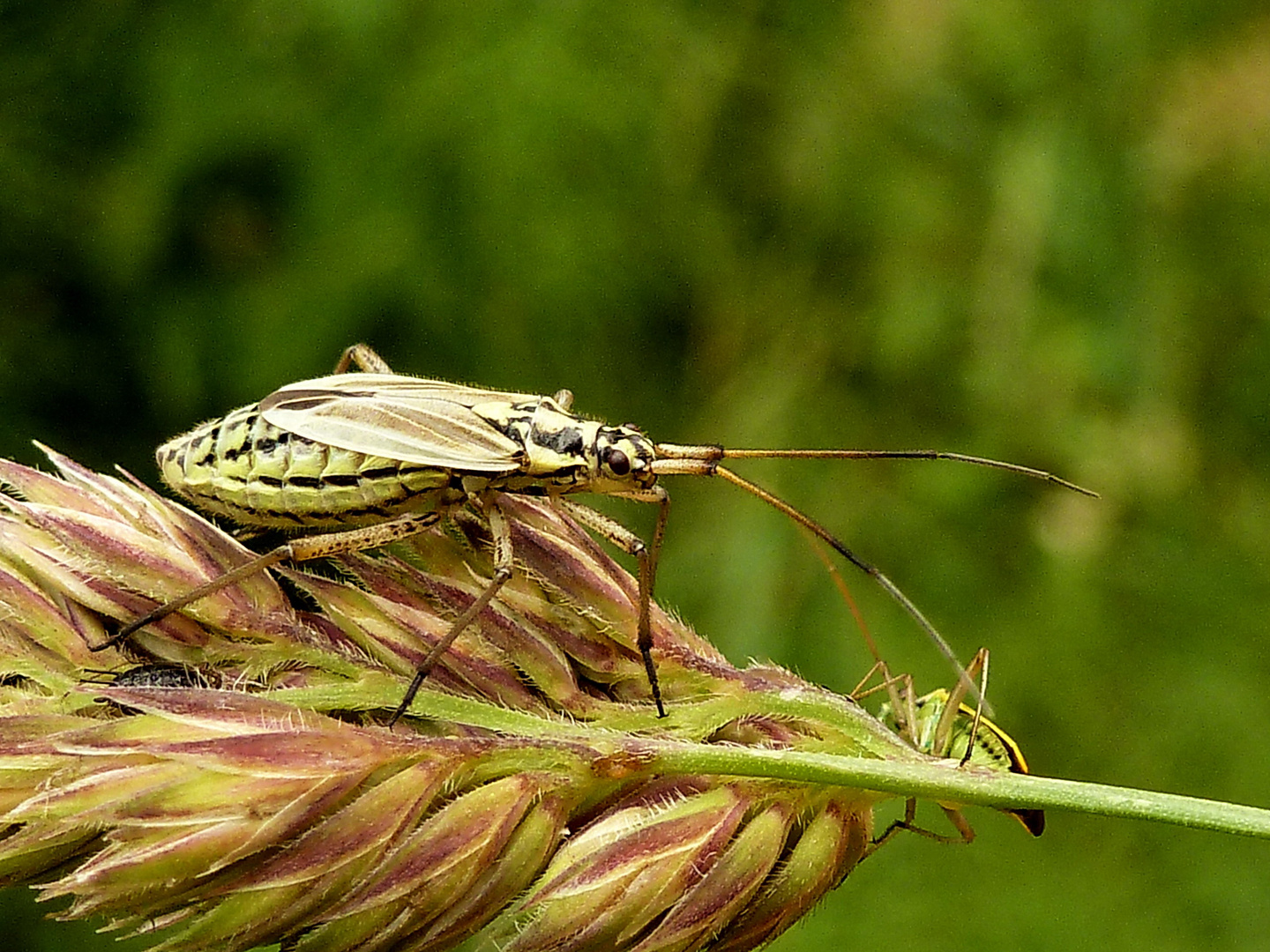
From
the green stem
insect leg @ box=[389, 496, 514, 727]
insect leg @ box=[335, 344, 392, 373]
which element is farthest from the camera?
insect leg @ box=[335, 344, 392, 373]

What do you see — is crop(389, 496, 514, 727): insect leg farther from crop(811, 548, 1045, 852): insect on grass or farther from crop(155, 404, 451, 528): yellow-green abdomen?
crop(811, 548, 1045, 852): insect on grass

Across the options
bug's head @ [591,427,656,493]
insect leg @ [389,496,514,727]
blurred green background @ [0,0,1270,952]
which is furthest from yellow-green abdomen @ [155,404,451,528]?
blurred green background @ [0,0,1270,952]

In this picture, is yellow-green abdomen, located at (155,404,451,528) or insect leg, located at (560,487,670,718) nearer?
insect leg, located at (560,487,670,718)

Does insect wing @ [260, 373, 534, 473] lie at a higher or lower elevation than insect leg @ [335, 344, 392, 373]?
lower

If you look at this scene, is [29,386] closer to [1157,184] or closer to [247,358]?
[247,358]

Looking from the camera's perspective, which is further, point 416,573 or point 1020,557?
point 1020,557

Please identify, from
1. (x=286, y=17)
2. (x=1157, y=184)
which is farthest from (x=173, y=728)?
(x=1157, y=184)
